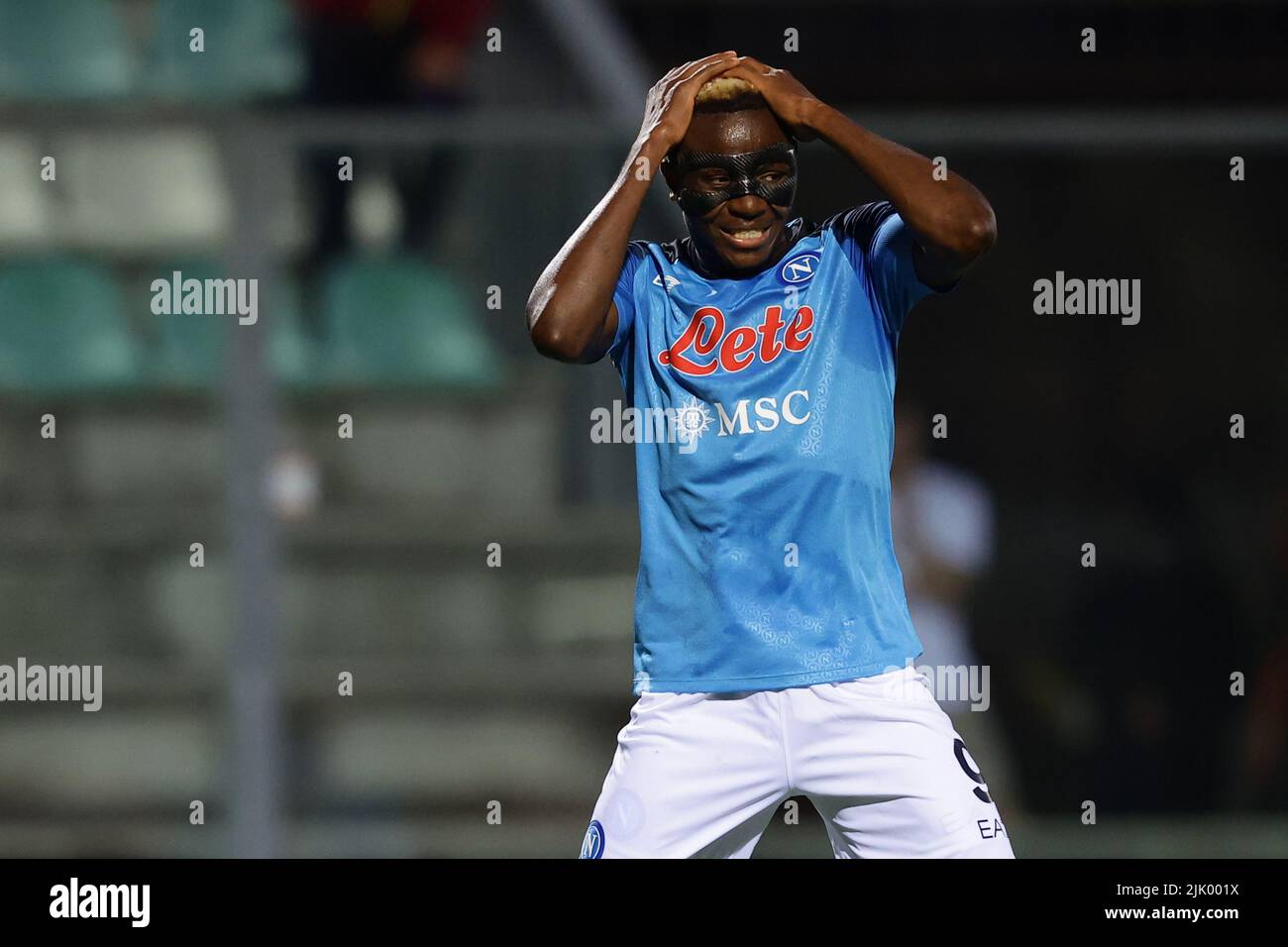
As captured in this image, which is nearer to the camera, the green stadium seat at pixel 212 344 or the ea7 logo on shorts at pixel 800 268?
the ea7 logo on shorts at pixel 800 268

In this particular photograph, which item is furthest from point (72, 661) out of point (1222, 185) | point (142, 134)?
point (1222, 185)

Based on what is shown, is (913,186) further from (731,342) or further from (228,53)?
(228,53)

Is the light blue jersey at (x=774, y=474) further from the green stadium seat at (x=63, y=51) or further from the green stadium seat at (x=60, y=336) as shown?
the green stadium seat at (x=63, y=51)

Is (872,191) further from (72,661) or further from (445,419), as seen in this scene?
(72,661)

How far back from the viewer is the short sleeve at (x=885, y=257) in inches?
93.0

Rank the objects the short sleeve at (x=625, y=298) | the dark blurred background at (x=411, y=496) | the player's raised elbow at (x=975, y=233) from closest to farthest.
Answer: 1. the player's raised elbow at (x=975, y=233)
2. the short sleeve at (x=625, y=298)
3. the dark blurred background at (x=411, y=496)

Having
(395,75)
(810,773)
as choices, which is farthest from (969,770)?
(395,75)


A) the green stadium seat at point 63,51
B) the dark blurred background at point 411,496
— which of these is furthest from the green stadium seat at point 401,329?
the green stadium seat at point 63,51

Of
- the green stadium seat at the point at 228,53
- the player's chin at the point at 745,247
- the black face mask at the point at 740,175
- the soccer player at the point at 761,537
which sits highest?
the green stadium seat at the point at 228,53

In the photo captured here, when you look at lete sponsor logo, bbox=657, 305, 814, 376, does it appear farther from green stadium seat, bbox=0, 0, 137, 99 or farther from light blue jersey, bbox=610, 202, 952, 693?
green stadium seat, bbox=0, 0, 137, 99
